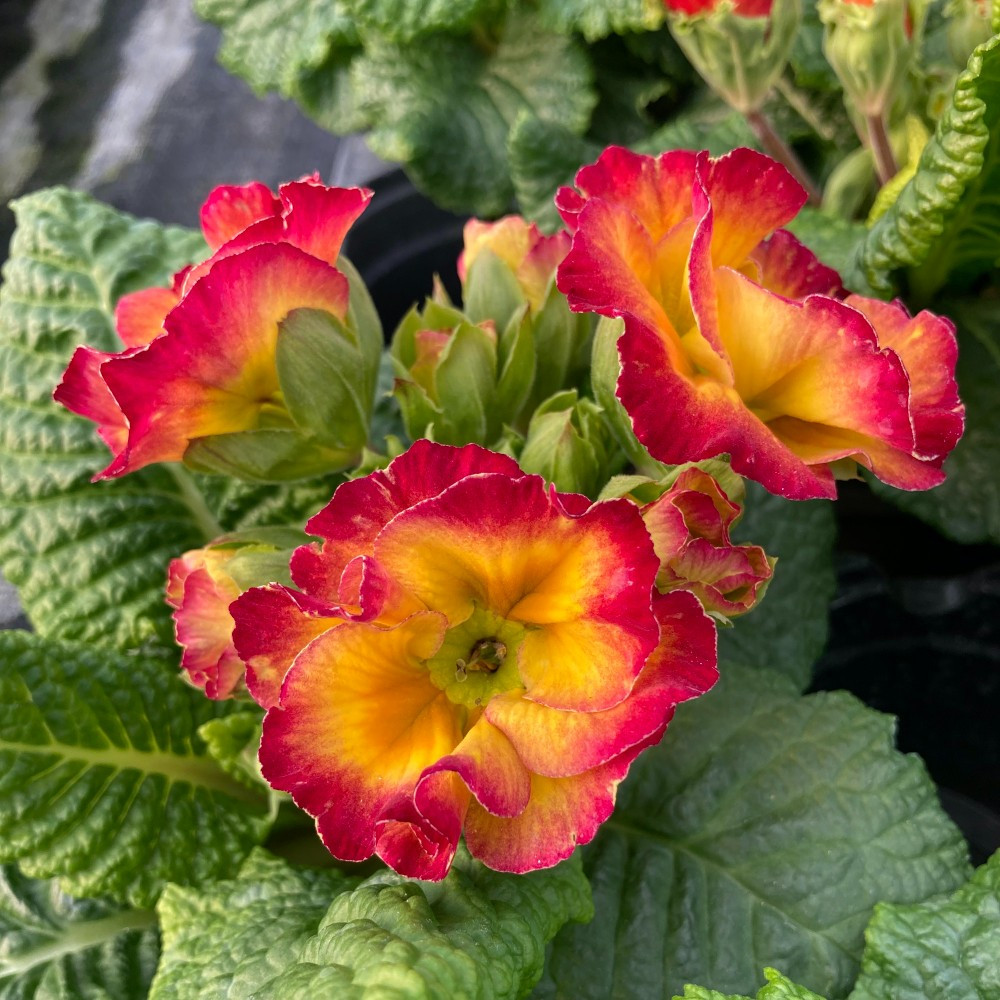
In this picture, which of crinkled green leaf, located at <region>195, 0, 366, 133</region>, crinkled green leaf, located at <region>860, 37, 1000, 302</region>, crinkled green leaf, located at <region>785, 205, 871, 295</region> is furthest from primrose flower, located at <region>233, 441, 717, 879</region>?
crinkled green leaf, located at <region>195, 0, 366, 133</region>

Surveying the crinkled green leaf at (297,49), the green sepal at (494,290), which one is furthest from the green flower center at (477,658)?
the crinkled green leaf at (297,49)

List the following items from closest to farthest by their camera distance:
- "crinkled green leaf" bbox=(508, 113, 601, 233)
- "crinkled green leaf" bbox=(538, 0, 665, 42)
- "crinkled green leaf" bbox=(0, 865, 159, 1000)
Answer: "crinkled green leaf" bbox=(0, 865, 159, 1000), "crinkled green leaf" bbox=(508, 113, 601, 233), "crinkled green leaf" bbox=(538, 0, 665, 42)

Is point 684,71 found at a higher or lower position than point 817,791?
higher

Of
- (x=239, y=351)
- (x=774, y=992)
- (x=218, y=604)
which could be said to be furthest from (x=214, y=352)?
(x=774, y=992)

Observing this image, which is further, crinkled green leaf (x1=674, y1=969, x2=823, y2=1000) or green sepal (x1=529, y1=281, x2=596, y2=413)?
green sepal (x1=529, y1=281, x2=596, y2=413)

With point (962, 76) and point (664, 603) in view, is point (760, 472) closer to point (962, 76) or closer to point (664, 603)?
point (664, 603)

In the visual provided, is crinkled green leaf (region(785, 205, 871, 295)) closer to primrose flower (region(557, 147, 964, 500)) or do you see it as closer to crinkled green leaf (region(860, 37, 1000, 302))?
crinkled green leaf (region(860, 37, 1000, 302))

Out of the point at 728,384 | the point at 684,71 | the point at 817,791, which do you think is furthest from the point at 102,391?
the point at 684,71
